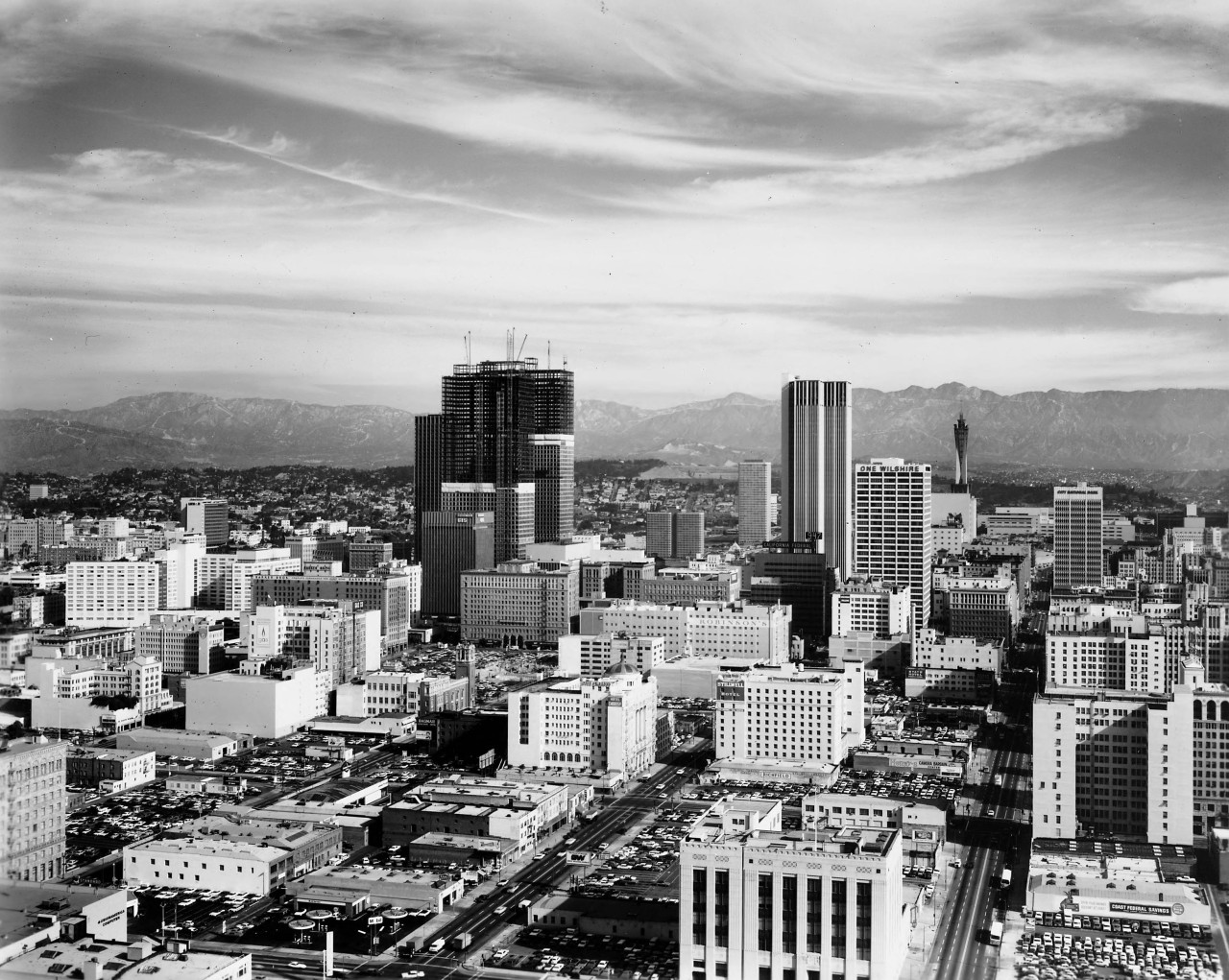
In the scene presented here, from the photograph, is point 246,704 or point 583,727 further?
point 246,704


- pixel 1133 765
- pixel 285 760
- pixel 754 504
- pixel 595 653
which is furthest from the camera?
pixel 754 504

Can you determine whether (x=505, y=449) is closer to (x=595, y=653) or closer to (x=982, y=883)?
(x=595, y=653)

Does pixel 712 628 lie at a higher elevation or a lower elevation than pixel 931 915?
higher

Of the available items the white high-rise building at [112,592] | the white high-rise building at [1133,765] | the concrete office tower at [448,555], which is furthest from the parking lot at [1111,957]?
the concrete office tower at [448,555]

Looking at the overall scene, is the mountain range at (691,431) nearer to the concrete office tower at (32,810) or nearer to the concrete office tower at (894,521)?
the concrete office tower at (894,521)

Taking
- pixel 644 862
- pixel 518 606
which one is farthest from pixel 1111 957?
pixel 518 606

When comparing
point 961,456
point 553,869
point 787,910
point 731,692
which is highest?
point 961,456

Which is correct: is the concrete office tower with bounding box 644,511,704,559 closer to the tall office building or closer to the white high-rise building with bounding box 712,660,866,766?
the tall office building
